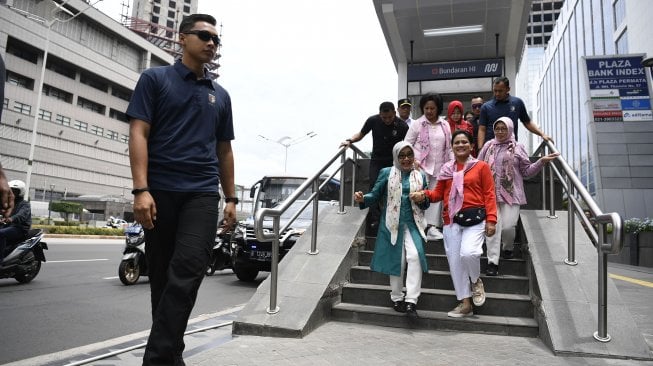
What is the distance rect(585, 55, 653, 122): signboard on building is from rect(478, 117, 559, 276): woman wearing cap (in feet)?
77.6

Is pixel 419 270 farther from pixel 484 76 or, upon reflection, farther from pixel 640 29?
pixel 640 29

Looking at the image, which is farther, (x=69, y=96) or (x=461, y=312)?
→ (x=69, y=96)

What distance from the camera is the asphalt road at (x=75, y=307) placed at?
429cm

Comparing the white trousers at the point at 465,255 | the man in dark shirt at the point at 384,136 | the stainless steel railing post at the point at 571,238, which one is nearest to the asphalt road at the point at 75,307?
the man in dark shirt at the point at 384,136

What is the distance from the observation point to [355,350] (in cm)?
361

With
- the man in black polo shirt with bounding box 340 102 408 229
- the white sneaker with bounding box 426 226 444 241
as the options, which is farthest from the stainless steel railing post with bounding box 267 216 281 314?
the white sneaker with bounding box 426 226 444 241

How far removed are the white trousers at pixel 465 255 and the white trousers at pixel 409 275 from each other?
34cm

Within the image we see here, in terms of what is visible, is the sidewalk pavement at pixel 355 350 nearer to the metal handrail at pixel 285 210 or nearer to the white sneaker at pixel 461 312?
the white sneaker at pixel 461 312

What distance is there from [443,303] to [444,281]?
405 mm

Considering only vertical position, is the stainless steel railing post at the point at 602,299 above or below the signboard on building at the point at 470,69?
below

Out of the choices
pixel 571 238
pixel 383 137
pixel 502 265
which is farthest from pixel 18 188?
pixel 571 238

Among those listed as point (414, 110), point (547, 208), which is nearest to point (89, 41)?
point (414, 110)

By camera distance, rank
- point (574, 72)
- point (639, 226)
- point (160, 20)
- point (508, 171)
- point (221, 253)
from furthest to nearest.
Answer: point (160, 20), point (574, 72), point (639, 226), point (221, 253), point (508, 171)

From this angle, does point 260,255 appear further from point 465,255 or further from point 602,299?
point 602,299
